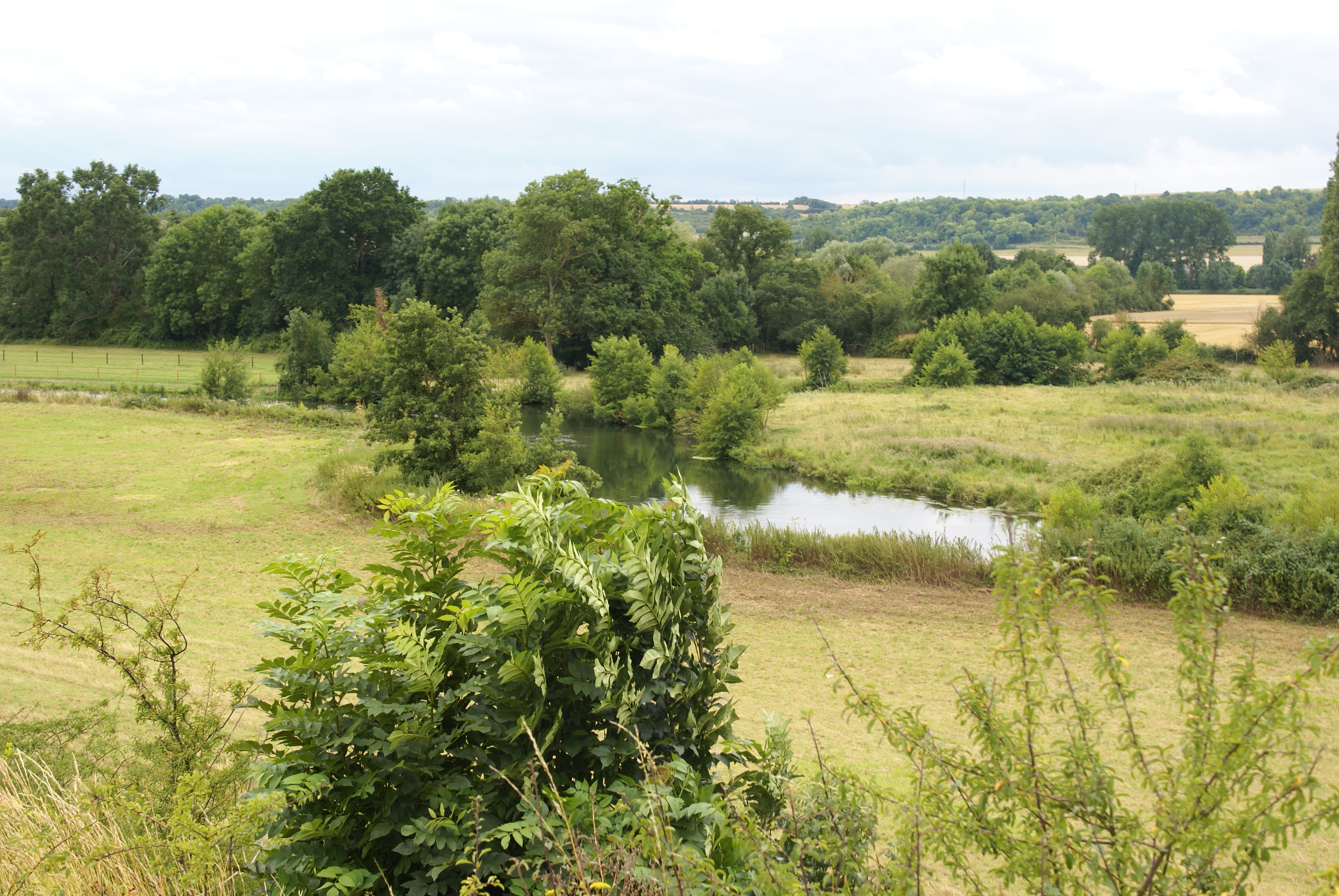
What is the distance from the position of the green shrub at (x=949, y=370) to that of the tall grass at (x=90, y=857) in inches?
1898

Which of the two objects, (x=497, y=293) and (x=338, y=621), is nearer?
(x=338, y=621)

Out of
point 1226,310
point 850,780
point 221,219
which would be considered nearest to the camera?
point 850,780

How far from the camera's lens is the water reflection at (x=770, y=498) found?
76.5 ft

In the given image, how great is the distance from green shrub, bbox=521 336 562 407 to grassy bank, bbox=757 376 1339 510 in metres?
12.1

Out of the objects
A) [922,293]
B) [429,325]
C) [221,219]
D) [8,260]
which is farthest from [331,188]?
[429,325]

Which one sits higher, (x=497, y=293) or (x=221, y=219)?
(x=221, y=219)

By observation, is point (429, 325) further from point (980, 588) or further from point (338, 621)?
point (338, 621)

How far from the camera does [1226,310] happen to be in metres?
73.6

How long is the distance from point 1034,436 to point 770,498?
11860 millimetres

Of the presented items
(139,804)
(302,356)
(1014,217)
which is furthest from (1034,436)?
(1014,217)

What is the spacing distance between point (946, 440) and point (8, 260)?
67105 millimetres

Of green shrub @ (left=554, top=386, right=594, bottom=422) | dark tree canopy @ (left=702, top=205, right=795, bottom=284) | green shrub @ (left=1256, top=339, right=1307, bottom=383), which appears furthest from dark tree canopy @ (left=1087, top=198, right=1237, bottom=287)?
green shrub @ (left=554, top=386, right=594, bottom=422)

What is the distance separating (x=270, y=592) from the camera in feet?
42.5

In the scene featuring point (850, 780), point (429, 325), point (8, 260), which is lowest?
point (850, 780)
